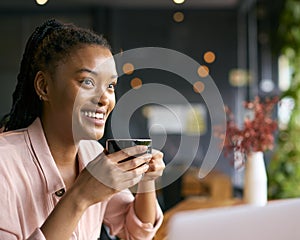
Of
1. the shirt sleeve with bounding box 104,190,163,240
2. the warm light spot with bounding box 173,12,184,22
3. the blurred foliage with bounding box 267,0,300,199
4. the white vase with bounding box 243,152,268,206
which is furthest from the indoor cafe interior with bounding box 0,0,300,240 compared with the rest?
the shirt sleeve with bounding box 104,190,163,240

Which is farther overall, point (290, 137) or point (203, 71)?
point (203, 71)

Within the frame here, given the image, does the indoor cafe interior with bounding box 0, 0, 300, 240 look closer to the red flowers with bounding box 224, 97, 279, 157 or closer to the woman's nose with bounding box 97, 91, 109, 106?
the red flowers with bounding box 224, 97, 279, 157

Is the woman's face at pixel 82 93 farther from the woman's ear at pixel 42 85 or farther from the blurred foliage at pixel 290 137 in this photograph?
the blurred foliage at pixel 290 137

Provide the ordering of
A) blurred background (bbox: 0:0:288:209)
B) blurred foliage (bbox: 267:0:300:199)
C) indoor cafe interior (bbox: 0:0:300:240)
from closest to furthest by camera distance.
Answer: blurred foliage (bbox: 267:0:300:199), indoor cafe interior (bbox: 0:0:300:240), blurred background (bbox: 0:0:288:209)

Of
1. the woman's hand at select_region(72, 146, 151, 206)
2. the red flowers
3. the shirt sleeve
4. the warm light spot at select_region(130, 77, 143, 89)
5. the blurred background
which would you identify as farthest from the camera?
the warm light spot at select_region(130, 77, 143, 89)

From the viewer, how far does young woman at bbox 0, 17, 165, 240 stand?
1.10 metres

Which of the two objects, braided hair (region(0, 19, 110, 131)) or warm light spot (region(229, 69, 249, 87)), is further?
warm light spot (region(229, 69, 249, 87))

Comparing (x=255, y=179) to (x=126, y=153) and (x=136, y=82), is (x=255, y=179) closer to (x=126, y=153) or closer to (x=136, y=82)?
(x=126, y=153)

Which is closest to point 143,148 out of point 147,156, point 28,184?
point 147,156

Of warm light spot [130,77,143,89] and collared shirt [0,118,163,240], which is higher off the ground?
warm light spot [130,77,143,89]

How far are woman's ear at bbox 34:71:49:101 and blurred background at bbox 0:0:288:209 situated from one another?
634cm

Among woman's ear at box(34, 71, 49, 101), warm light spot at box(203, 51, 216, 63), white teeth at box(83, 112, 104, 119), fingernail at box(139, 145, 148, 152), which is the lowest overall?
fingernail at box(139, 145, 148, 152)

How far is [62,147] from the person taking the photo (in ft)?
4.17

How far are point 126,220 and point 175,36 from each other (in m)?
6.69
